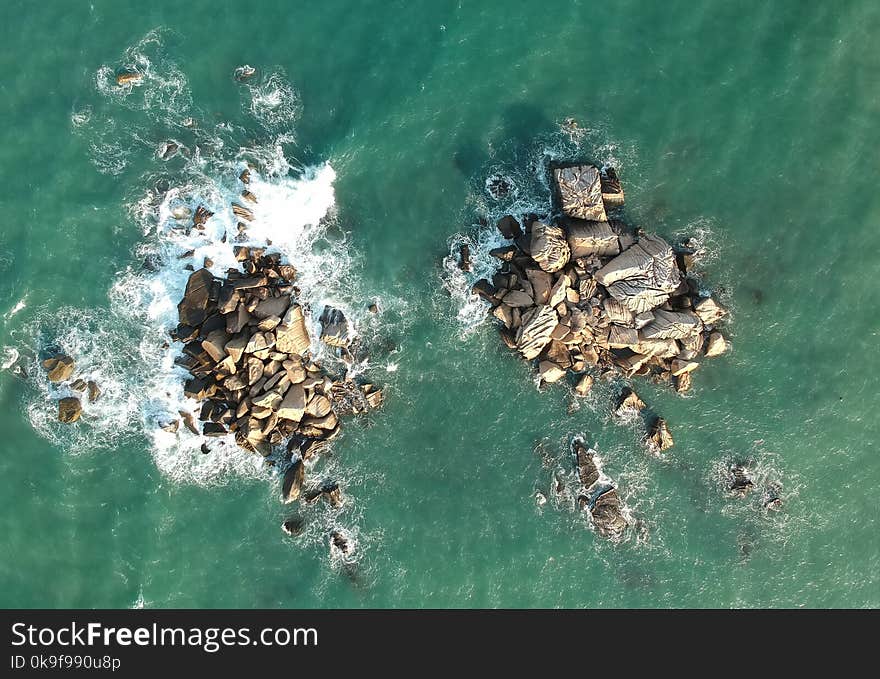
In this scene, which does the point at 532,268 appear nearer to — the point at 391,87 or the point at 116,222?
the point at 391,87

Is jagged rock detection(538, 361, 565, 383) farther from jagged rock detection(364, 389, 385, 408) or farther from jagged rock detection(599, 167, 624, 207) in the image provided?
jagged rock detection(599, 167, 624, 207)

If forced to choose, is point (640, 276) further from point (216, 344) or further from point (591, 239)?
point (216, 344)

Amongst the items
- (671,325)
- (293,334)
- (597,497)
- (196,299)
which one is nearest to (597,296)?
(671,325)

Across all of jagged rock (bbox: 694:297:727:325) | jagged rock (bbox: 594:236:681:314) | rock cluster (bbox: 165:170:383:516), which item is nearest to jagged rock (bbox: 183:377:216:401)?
rock cluster (bbox: 165:170:383:516)

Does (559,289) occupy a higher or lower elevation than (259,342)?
higher

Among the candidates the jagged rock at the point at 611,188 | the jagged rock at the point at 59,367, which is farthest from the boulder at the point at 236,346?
the jagged rock at the point at 611,188

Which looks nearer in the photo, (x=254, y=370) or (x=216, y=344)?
(x=216, y=344)

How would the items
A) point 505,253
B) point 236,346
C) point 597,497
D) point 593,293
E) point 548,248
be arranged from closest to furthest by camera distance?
point 236,346 < point 548,248 < point 593,293 < point 505,253 < point 597,497
